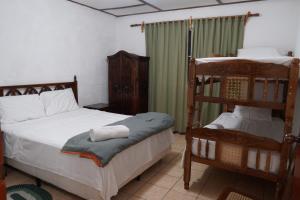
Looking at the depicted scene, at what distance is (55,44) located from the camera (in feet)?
11.5

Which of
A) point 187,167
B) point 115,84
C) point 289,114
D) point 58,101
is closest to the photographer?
point 289,114

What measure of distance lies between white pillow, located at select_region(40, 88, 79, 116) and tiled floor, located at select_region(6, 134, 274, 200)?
3.16 ft

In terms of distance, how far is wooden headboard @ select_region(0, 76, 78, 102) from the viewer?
292cm

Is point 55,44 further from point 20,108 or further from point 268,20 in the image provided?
point 268,20

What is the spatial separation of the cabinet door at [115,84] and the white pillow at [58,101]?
0.95 meters

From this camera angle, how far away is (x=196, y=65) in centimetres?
217

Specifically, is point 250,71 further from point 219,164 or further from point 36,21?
point 36,21

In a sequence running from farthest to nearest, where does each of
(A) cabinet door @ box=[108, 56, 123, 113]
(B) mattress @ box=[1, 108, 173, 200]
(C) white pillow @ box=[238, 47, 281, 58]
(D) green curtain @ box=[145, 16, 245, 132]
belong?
(A) cabinet door @ box=[108, 56, 123, 113] → (D) green curtain @ box=[145, 16, 245, 132] → (C) white pillow @ box=[238, 47, 281, 58] → (B) mattress @ box=[1, 108, 173, 200]

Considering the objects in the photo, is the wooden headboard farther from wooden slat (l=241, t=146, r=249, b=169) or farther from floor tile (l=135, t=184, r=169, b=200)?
wooden slat (l=241, t=146, r=249, b=169)

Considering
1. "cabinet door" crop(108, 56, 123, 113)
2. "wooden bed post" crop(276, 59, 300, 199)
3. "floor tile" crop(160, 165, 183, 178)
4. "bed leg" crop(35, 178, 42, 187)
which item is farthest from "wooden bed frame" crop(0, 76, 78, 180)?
"wooden bed post" crop(276, 59, 300, 199)

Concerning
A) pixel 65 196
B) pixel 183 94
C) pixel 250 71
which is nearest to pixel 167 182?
pixel 65 196

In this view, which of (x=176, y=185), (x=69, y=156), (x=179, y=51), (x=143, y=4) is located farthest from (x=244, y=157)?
(x=143, y=4)

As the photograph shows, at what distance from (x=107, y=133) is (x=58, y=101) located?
65.9 inches

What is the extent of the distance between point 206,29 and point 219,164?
2.55 meters
